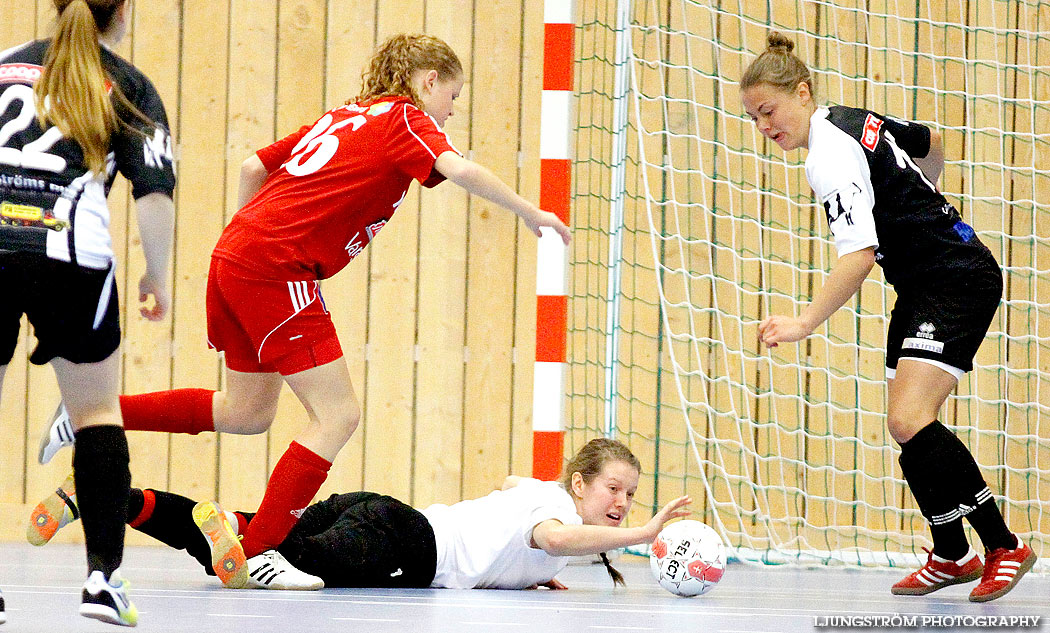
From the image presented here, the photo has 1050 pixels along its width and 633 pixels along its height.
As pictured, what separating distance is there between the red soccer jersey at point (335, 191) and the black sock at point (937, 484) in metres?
1.65

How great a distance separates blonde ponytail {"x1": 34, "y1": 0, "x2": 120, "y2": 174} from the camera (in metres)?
2.39

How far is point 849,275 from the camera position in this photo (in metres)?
3.43

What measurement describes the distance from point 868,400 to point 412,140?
304 cm

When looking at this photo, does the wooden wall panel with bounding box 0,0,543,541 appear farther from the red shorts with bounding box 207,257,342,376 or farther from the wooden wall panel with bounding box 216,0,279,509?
the red shorts with bounding box 207,257,342,376

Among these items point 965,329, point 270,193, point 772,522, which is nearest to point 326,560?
point 270,193

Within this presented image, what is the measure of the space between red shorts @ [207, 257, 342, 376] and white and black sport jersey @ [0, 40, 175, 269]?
2.96ft

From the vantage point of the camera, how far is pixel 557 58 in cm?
492

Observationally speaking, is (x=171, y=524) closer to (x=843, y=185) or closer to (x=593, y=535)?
(x=593, y=535)

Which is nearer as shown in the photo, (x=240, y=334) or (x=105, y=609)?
(x=105, y=609)

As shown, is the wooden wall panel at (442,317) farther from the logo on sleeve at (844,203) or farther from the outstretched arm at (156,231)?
the outstretched arm at (156,231)

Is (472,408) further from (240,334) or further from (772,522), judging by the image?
(240,334)

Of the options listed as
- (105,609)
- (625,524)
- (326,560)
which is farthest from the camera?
(625,524)
